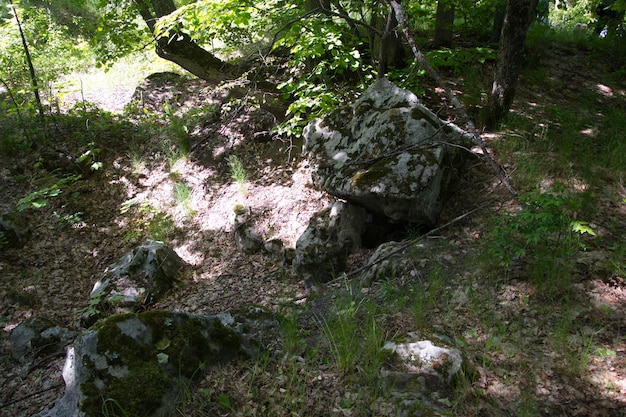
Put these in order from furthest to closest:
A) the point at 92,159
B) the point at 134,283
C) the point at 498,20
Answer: the point at 498,20 → the point at 92,159 → the point at 134,283

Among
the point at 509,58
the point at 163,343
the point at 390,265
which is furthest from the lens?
the point at 509,58

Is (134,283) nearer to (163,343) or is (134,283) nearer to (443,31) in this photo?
(163,343)

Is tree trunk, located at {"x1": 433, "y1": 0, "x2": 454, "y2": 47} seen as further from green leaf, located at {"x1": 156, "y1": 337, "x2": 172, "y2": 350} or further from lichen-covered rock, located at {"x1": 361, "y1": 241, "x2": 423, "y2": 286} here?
green leaf, located at {"x1": 156, "y1": 337, "x2": 172, "y2": 350}

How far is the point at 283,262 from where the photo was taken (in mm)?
5531

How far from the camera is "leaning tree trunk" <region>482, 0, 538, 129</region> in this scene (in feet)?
17.1

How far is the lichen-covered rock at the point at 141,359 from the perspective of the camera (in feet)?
8.12

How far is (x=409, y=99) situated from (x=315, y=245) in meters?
2.35

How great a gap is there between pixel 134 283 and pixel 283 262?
2063 millimetres

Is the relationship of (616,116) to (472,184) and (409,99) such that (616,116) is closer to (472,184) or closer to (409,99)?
(472,184)

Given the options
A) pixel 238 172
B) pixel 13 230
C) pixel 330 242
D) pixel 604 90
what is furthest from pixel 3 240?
pixel 604 90

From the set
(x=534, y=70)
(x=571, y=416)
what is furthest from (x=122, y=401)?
(x=534, y=70)

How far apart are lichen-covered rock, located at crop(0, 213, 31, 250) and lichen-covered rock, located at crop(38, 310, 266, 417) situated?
4710 millimetres

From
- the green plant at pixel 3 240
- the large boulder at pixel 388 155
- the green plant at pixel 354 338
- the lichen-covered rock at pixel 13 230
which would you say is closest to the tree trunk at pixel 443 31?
the large boulder at pixel 388 155

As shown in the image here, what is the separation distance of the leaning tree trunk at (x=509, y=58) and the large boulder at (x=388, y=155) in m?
1.40
